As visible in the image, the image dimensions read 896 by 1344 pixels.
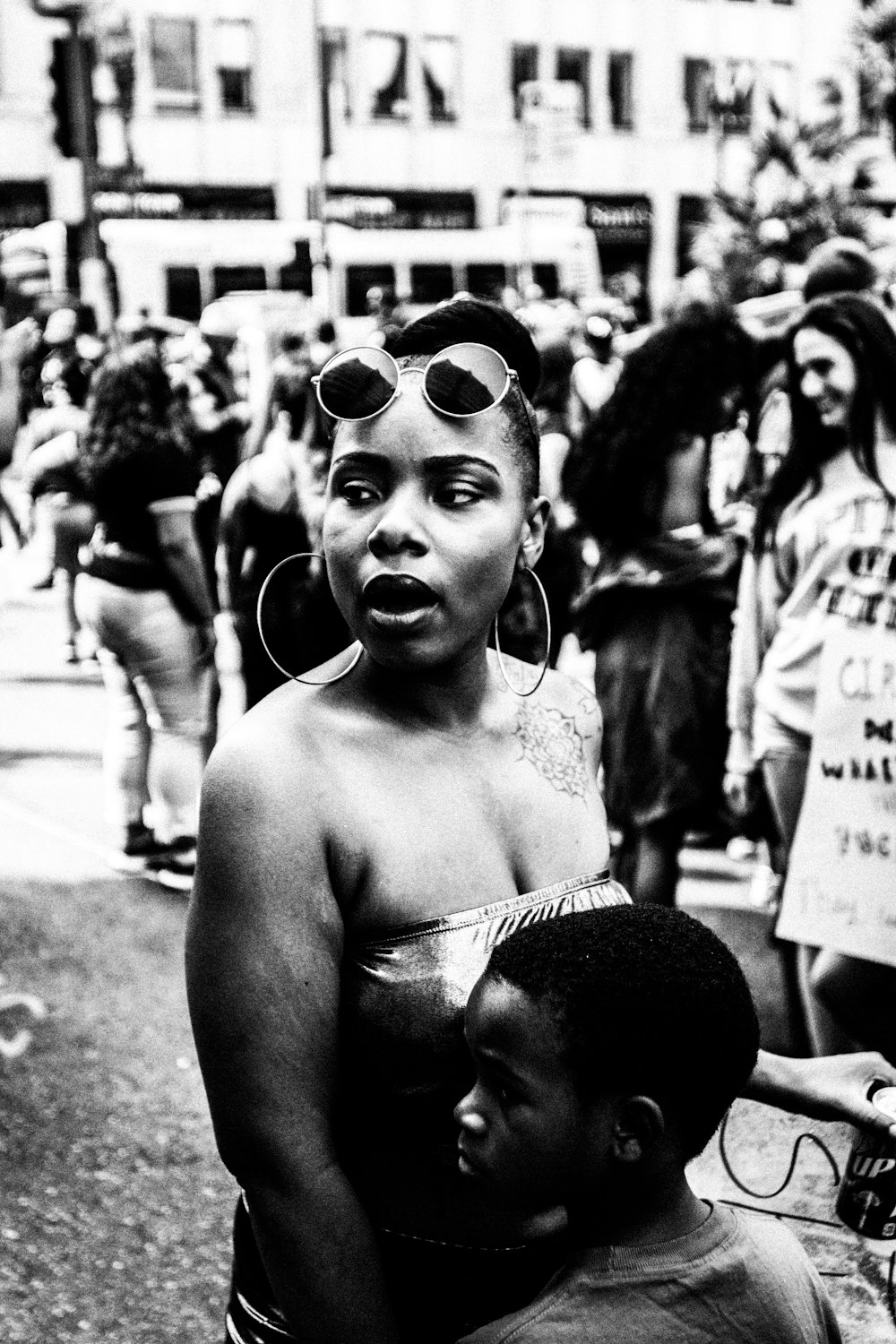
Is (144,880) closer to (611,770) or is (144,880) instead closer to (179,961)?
(179,961)

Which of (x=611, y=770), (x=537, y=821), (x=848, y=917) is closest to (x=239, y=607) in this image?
(x=611, y=770)

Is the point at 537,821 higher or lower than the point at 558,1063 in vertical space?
higher

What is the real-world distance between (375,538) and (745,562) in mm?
2862

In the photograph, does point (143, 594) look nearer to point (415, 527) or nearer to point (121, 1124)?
point (121, 1124)

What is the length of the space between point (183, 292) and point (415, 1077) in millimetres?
34906

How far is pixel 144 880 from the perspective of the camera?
639 cm

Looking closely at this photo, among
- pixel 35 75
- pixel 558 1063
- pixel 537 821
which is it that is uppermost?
pixel 35 75

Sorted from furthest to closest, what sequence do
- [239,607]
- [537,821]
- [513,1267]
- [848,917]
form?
1. [239,607]
2. [848,917]
3. [537,821]
4. [513,1267]

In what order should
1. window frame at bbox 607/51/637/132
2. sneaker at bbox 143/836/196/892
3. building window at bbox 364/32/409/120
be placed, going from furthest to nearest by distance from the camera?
window frame at bbox 607/51/637/132 < building window at bbox 364/32/409/120 < sneaker at bbox 143/836/196/892

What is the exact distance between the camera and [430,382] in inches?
63.8

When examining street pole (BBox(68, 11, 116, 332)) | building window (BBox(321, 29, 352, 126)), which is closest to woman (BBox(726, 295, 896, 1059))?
street pole (BBox(68, 11, 116, 332))

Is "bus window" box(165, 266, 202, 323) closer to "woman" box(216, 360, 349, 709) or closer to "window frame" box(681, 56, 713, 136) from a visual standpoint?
"window frame" box(681, 56, 713, 136)

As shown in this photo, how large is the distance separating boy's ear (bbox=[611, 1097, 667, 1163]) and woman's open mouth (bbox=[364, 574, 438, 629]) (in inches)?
20.4

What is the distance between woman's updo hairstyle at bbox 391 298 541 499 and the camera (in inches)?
67.3
